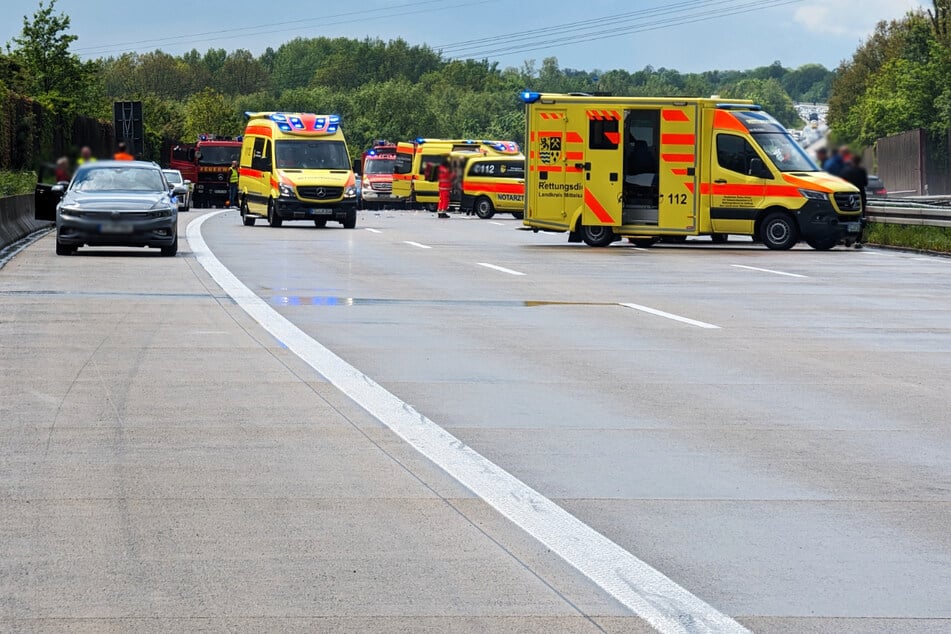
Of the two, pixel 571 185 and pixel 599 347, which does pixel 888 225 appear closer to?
pixel 571 185

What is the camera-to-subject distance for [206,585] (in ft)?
19.9

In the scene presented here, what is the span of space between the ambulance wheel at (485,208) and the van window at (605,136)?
796 inches

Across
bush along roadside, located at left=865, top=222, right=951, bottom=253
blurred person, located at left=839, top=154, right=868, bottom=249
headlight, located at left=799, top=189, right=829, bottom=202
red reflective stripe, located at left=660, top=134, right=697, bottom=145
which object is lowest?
bush along roadside, located at left=865, top=222, right=951, bottom=253

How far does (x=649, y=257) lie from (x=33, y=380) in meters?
18.9

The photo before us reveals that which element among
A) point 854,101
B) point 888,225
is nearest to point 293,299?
point 888,225

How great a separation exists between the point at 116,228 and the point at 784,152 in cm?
1277

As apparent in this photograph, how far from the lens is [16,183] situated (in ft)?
125

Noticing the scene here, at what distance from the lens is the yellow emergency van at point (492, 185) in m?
51.6

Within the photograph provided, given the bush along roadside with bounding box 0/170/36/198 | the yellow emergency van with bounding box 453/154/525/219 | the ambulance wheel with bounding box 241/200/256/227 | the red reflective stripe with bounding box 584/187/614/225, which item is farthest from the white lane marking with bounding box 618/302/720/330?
the yellow emergency van with bounding box 453/154/525/219

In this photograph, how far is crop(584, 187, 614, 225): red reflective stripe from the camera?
32.3 meters

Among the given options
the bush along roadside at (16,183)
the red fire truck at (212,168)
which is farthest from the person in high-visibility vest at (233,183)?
the red fire truck at (212,168)

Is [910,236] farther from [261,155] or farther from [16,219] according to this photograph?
[16,219]

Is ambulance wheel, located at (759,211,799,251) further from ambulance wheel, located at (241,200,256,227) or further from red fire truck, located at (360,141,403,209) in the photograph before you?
red fire truck, located at (360,141,403,209)

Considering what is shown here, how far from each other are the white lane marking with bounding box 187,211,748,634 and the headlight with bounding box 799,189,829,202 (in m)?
20.6
